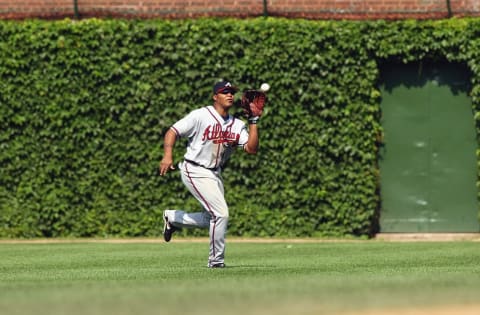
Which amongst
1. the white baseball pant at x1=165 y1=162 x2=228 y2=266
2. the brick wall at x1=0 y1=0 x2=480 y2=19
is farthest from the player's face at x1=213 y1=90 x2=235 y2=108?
the brick wall at x1=0 y1=0 x2=480 y2=19

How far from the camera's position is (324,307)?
27.6 ft

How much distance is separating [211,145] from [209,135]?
0.12 meters

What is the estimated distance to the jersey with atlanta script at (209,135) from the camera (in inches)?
545

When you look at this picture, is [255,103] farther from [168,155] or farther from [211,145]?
[168,155]

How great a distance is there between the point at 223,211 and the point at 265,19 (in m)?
8.69

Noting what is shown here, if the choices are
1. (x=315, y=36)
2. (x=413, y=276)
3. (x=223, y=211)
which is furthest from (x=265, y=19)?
(x=413, y=276)

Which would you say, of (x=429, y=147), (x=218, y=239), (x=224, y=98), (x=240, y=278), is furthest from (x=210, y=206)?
(x=429, y=147)

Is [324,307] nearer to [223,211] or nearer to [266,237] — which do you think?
[223,211]

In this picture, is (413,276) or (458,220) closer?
(413,276)

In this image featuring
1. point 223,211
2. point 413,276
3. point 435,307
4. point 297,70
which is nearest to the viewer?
point 435,307

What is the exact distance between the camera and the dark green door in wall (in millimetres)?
21844

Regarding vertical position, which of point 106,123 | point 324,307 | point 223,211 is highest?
point 106,123

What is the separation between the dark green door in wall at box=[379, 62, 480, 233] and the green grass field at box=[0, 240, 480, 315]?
235 centimetres

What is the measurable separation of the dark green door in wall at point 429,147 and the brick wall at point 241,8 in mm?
1057
